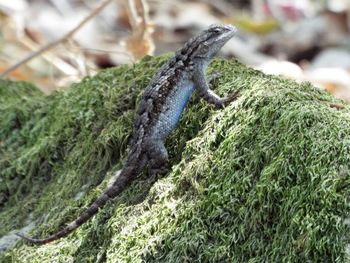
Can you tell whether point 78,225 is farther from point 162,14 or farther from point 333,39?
point 162,14

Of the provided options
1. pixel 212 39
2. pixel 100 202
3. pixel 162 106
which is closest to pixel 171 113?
pixel 162 106

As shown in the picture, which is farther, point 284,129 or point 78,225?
point 78,225

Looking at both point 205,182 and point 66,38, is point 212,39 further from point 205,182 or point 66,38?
point 66,38

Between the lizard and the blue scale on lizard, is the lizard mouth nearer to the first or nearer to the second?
the lizard

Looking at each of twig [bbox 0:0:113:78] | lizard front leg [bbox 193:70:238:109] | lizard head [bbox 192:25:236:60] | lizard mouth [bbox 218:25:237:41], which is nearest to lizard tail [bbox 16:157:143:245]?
lizard front leg [bbox 193:70:238:109]

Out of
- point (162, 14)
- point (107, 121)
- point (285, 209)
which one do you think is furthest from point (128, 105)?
point (162, 14)

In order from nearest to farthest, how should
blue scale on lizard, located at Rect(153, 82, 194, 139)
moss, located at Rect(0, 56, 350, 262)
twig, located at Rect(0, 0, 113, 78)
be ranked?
moss, located at Rect(0, 56, 350, 262)
blue scale on lizard, located at Rect(153, 82, 194, 139)
twig, located at Rect(0, 0, 113, 78)
